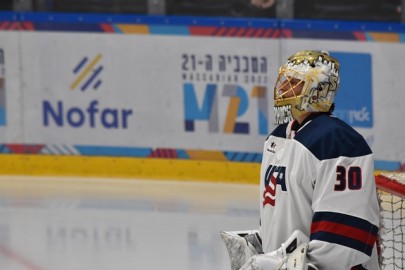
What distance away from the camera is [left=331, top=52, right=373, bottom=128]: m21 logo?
834cm

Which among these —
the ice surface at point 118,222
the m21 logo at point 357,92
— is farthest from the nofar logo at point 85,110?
the m21 logo at point 357,92

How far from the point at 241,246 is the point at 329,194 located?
17.9 inches

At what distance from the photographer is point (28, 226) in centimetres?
737

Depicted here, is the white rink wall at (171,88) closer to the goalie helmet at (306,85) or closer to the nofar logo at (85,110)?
the nofar logo at (85,110)

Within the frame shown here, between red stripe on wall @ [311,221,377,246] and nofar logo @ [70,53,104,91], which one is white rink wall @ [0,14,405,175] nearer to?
nofar logo @ [70,53,104,91]

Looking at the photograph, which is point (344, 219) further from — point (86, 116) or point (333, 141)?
point (86, 116)

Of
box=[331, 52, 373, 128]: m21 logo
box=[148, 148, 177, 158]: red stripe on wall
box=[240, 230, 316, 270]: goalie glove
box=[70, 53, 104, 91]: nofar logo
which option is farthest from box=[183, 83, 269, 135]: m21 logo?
box=[240, 230, 316, 270]: goalie glove

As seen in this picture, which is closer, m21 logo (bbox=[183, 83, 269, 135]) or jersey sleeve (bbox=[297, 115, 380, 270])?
jersey sleeve (bbox=[297, 115, 380, 270])

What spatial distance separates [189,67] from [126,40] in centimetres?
57

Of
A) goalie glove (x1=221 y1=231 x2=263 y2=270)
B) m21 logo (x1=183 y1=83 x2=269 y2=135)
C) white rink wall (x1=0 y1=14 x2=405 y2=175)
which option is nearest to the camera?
goalie glove (x1=221 y1=231 x2=263 y2=270)

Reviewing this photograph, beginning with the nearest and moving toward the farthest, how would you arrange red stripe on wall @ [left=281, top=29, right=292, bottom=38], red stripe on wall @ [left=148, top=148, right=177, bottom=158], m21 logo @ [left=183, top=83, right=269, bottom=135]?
red stripe on wall @ [left=281, top=29, right=292, bottom=38]
m21 logo @ [left=183, top=83, right=269, bottom=135]
red stripe on wall @ [left=148, top=148, right=177, bottom=158]

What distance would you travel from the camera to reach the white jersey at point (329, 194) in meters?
2.88

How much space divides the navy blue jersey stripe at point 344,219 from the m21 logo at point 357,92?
5451mm

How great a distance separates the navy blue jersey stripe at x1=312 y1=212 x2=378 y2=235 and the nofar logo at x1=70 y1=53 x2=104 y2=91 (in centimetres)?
607
